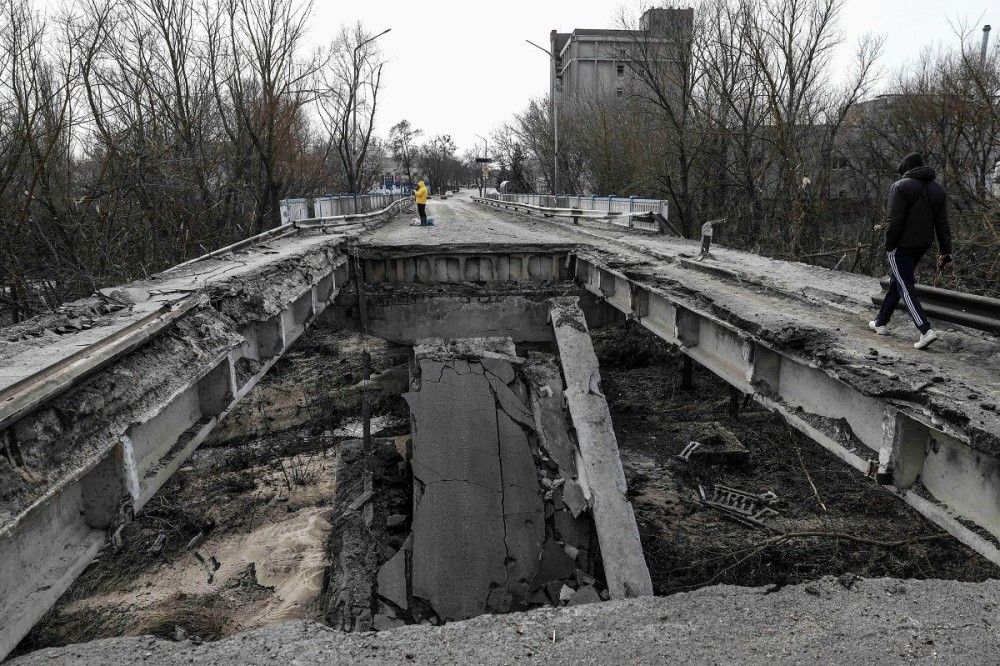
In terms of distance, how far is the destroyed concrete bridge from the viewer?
12.2 feet

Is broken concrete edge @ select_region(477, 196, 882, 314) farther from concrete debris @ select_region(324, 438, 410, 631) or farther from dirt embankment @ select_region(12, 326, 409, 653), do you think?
dirt embankment @ select_region(12, 326, 409, 653)

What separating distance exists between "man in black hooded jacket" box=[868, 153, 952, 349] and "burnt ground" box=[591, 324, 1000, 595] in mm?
2369

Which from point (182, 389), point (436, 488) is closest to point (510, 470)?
point (436, 488)

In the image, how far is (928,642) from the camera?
4.32m

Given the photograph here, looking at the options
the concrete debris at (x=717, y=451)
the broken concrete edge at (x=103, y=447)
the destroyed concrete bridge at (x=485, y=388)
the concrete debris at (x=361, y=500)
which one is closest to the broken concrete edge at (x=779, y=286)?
the destroyed concrete bridge at (x=485, y=388)

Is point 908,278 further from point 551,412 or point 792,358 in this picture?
point 551,412

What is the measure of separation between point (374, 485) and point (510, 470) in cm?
191

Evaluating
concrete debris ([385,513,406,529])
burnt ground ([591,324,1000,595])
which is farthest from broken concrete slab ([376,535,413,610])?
burnt ground ([591,324,1000,595])

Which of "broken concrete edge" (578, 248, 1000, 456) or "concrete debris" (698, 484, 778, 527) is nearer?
"broken concrete edge" (578, 248, 1000, 456)

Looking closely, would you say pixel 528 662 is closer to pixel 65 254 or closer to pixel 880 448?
pixel 880 448

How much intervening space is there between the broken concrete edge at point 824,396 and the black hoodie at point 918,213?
127 centimetres

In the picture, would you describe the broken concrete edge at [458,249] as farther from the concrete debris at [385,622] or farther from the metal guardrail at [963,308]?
the concrete debris at [385,622]

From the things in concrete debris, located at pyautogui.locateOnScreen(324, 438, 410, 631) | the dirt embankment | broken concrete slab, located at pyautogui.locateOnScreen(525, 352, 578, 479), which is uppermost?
broken concrete slab, located at pyautogui.locateOnScreen(525, 352, 578, 479)

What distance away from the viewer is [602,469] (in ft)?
26.7
